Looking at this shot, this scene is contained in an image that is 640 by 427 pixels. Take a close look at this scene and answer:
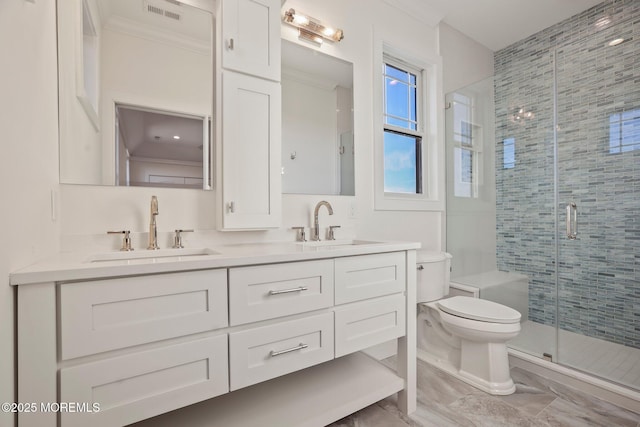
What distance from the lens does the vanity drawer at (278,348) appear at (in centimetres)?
108

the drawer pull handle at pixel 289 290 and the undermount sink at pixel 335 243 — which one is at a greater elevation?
the undermount sink at pixel 335 243

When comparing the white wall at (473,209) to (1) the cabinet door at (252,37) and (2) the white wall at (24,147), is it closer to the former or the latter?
(1) the cabinet door at (252,37)

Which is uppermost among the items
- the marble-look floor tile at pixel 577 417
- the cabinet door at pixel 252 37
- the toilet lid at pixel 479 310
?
the cabinet door at pixel 252 37

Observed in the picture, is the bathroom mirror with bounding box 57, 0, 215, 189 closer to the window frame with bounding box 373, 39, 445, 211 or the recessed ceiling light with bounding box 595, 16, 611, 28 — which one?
the window frame with bounding box 373, 39, 445, 211

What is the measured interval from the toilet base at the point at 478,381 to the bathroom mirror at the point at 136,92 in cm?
188

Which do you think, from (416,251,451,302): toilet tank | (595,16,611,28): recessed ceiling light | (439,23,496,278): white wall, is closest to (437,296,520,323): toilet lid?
(416,251,451,302): toilet tank

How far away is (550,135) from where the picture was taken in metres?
2.37

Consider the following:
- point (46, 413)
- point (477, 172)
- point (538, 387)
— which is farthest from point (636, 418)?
point (46, 413)

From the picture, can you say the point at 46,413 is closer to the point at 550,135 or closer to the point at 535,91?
the point at 550,135

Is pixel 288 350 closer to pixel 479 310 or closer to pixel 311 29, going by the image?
pixel 479 310

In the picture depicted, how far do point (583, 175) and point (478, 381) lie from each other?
5.88 feet

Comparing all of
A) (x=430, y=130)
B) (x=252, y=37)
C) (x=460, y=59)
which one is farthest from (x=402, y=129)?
(x=252, y=37)

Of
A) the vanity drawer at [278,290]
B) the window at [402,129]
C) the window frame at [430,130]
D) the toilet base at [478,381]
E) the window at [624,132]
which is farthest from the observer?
the window frame at [430,130]

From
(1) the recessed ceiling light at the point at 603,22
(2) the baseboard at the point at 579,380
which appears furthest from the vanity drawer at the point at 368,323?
(1) the recessed ceiling light at the point at 603,22
